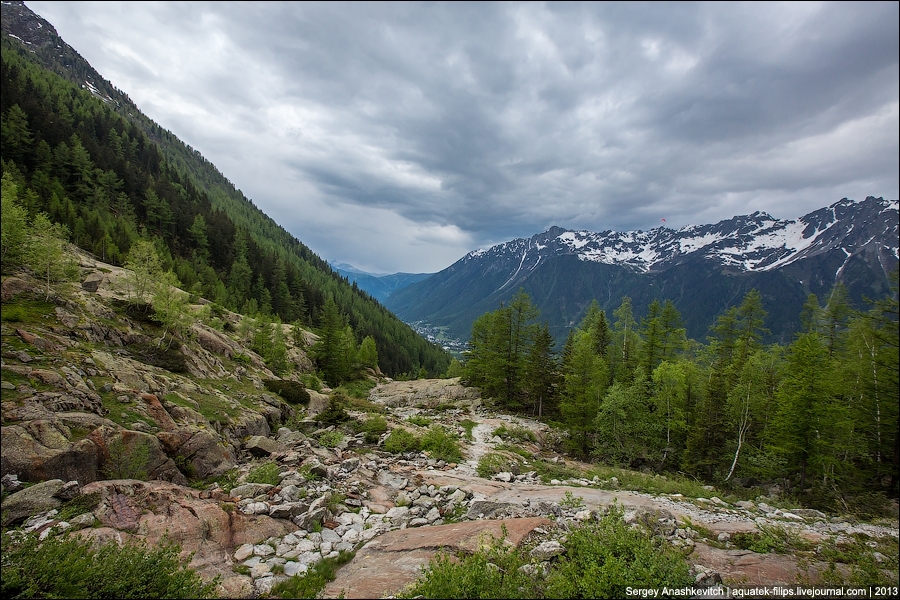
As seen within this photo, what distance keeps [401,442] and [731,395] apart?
22921 millimetres

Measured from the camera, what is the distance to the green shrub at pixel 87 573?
6.14 metres

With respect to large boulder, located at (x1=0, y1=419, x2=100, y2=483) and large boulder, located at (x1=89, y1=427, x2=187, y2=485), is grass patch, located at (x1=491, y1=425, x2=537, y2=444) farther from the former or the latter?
large boulder, located at (x1=0, y1=419, x2=100, y2=483)

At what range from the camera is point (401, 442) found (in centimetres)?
2286

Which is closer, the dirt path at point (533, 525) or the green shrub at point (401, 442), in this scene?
the dirt path at point (533, 525)

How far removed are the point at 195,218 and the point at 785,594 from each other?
118167 mm

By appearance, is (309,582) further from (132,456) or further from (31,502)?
(132,456)

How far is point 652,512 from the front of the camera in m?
12.2

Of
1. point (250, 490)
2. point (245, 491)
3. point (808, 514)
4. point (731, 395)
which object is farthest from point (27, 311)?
point (731, 395)

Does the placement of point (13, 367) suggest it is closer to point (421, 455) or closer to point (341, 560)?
point (341, 560)

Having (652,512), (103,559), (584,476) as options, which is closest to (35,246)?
Answer: (103,559)

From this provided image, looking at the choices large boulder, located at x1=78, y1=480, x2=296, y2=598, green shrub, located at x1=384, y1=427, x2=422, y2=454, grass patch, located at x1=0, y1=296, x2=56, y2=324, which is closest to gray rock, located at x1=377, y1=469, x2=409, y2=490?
green shrub, located at x1=384, y1=427, x2=422, y2=454

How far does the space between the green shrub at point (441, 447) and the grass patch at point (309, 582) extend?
13.3 meters

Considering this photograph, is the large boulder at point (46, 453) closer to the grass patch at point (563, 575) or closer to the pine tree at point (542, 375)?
the grass patch at point (563, 575)

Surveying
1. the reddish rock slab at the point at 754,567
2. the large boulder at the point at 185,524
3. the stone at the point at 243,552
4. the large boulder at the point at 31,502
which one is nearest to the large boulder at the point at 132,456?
the large boulder at the point at 185,524
